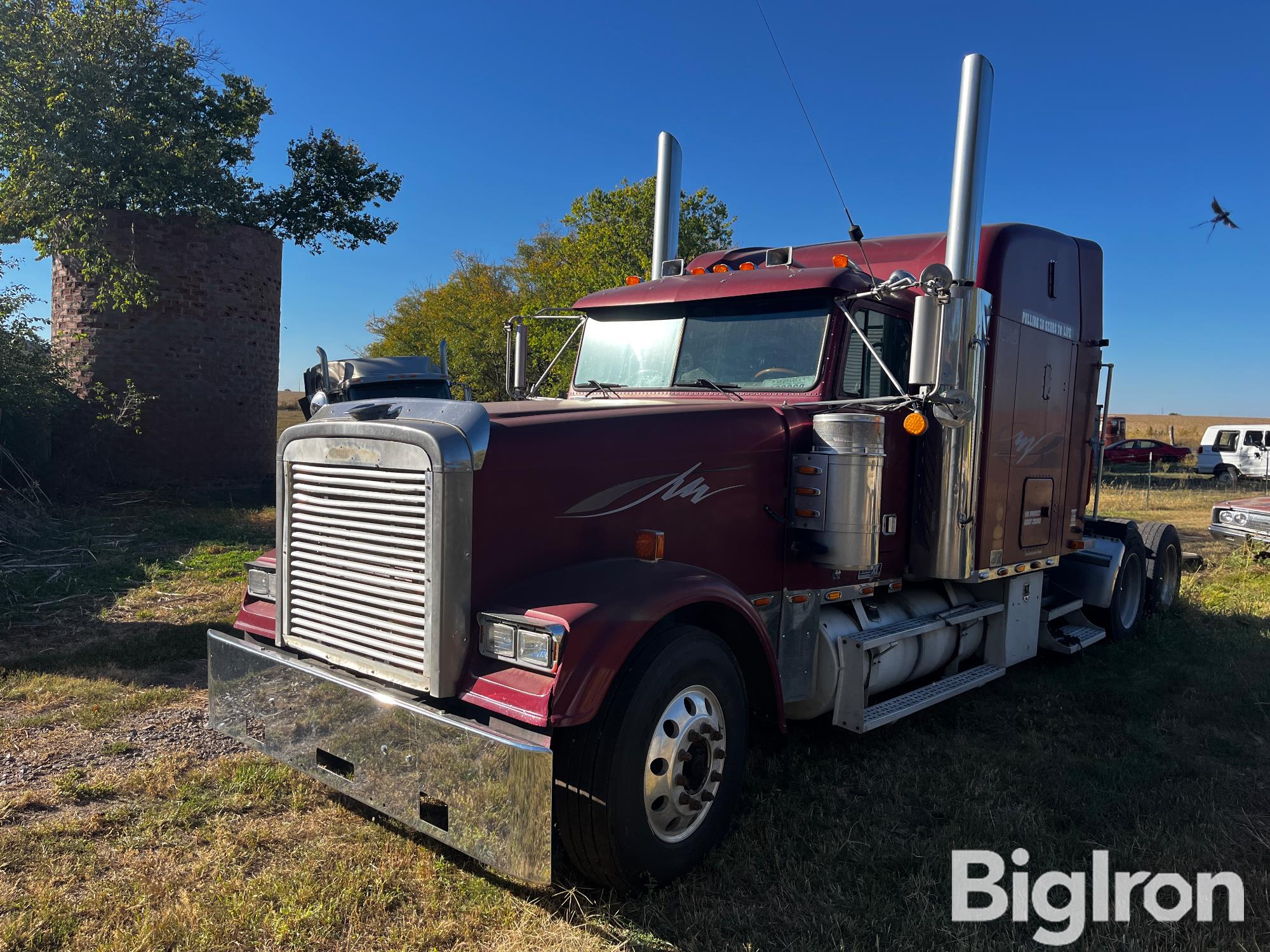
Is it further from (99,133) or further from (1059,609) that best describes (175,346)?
(1059,609)

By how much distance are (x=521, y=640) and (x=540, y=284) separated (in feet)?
119

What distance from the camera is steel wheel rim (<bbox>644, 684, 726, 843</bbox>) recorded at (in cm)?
328

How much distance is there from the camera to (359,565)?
3.41 metres

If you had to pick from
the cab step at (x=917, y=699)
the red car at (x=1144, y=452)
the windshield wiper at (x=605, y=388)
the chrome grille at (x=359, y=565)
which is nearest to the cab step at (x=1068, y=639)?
the cab step at (x=917, y=699)

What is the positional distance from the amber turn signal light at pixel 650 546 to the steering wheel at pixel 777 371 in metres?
1.46

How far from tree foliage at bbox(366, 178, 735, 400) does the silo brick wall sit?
5113 mm

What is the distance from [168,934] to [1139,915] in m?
3.50

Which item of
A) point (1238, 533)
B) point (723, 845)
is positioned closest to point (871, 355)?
→ point (723, 845)

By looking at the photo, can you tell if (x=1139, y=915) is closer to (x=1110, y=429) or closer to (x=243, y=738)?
(x=243, y=738)

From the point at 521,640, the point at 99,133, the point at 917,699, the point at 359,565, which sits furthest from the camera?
the point at 99,133

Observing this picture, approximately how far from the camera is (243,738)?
12.6 ft

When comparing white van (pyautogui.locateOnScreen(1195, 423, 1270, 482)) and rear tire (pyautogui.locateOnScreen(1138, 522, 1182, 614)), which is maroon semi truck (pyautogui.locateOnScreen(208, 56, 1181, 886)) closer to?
rear tire (pyautogui.locateOnScreen(1138, 522, 1182, 614))

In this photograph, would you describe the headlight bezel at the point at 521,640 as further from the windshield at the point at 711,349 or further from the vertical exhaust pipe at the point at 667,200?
the vertical exhaust pipe at the point at 667,200

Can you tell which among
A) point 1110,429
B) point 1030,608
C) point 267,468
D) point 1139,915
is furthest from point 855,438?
point 267,468
